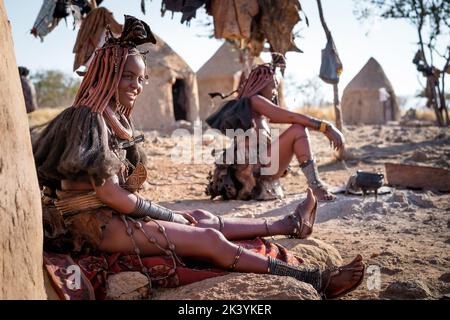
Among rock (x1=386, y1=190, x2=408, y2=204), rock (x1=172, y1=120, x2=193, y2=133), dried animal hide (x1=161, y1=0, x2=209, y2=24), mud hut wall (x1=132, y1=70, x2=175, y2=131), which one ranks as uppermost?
dried animal hide (x1=161, y1=0, x2=209, y2=24)

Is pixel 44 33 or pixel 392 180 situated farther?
pixel 44 33

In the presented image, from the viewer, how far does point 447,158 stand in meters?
8.80

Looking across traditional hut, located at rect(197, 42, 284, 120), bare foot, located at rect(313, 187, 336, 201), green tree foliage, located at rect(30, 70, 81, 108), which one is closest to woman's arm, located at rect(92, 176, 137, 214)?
bare foot, located at rect(313, 187, 336, 201)

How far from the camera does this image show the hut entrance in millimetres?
17172

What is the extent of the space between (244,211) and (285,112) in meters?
1.06

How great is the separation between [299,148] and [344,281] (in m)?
2.55

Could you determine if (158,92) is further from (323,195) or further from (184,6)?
(323,195)

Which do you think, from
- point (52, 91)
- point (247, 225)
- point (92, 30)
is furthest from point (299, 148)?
point (52, 91)

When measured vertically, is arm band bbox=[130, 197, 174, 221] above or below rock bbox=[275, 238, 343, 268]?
above

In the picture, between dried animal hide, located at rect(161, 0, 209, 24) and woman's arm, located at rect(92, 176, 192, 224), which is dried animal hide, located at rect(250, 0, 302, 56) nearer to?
dried animal hide, located at rect(161, 0, 209, 24)

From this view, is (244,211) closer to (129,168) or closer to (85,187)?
(129,168)

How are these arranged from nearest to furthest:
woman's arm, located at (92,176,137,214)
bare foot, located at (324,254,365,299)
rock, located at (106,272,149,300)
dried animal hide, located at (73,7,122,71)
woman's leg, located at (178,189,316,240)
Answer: rock, located at (106,272,149,300)
woman's arm, located at (92,176,137,214)
bare foot, located at (324,254,365,299)
woman's leg, located at (178,189,316,240)
dried animal hide, located at (73,7,122,71)

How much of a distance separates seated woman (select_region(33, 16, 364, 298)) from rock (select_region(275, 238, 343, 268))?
0.48 meters
